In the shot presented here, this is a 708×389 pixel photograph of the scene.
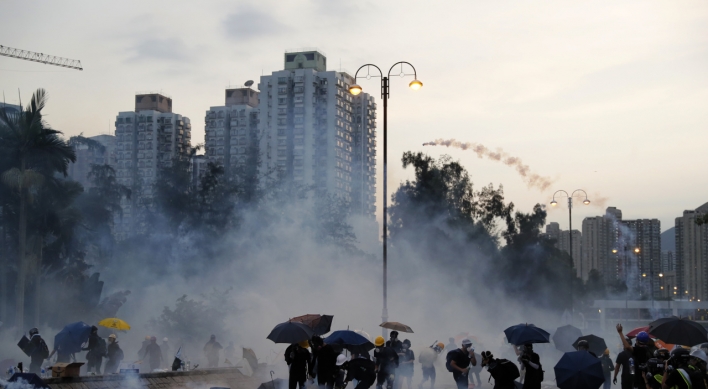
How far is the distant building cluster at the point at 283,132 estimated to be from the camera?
12538 centimetres

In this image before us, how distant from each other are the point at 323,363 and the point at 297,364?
0.45 meters

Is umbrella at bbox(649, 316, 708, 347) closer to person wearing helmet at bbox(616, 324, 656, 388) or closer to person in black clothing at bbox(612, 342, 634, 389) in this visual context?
person in black clothing at bbox(612, 342, 634, 389)

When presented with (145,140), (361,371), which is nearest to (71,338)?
(361,371)

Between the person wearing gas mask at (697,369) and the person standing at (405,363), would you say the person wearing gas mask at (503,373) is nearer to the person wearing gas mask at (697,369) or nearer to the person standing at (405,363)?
the person wearing gas mask at (697,369)

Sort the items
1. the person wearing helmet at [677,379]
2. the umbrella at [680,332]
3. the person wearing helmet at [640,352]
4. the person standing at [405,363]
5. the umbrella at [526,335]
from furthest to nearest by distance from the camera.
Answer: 1. the person standing at [405,363]
2. the umbrella at [526,335]
3. the umbrella at [680,332]
4. the person wearing helmet at [640,352]
5. the person wearing helmet at [677,379]

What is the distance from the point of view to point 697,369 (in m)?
8.80

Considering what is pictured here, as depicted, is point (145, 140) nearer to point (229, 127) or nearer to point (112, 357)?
point (229, 127)

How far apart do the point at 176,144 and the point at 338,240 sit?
94.7 meters

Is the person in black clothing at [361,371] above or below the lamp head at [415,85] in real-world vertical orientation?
below

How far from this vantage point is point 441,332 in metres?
42.8

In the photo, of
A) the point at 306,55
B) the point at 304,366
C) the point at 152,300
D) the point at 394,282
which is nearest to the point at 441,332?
the point at 394,282

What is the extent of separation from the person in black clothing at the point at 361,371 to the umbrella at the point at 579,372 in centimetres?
324

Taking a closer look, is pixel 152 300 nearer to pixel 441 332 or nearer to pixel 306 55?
pixel 441 332

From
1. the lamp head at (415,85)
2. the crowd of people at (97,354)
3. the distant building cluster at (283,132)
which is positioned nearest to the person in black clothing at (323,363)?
the crowd of people at (97,354)
